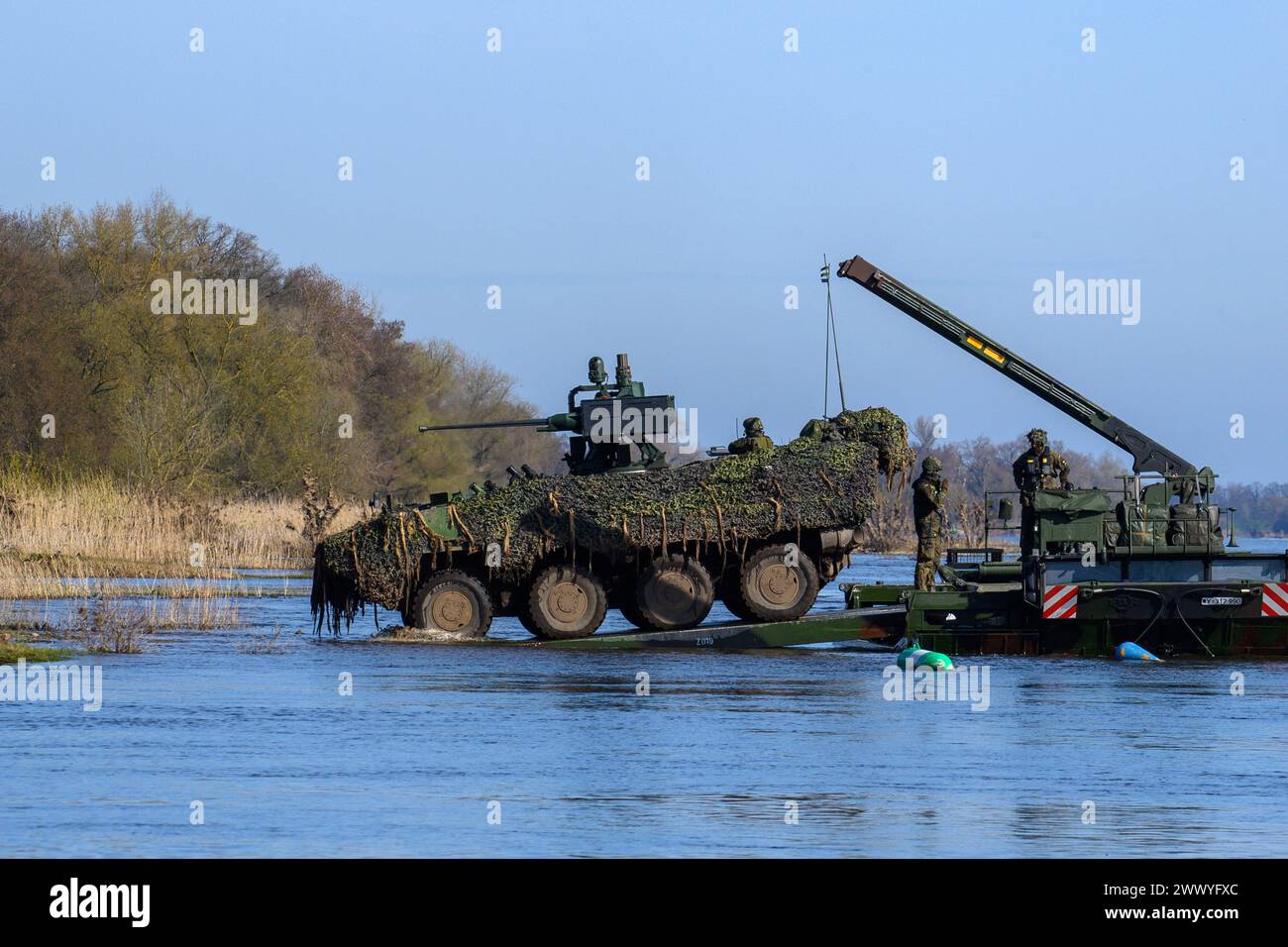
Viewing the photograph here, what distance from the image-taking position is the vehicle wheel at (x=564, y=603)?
83.7ft

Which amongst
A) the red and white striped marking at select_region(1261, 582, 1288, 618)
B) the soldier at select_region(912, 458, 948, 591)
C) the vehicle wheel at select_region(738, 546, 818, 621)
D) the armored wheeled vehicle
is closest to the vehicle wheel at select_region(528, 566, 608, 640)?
the armored wheeled vehicle

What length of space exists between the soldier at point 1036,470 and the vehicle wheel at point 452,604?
6.47 meters

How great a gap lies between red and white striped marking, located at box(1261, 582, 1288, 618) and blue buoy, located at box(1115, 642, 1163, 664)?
4.20 feet

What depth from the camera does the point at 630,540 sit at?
81.9 ft

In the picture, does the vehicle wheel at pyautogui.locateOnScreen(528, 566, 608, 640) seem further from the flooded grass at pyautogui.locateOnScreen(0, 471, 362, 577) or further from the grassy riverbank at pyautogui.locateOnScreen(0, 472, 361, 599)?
the flooded grass at pyautogui.locateOnScreen(0, 471, 362, 577)

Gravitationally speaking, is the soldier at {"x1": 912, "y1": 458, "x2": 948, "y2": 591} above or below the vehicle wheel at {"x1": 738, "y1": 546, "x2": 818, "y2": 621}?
above

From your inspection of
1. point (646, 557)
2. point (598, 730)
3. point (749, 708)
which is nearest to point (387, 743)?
point (598, 730)

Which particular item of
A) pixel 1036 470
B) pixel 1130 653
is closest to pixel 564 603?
pixel 1036 470

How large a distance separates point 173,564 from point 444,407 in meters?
52.8

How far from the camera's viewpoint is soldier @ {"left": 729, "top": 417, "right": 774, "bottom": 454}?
25766mm

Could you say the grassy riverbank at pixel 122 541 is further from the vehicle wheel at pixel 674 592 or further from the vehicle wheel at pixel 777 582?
the vehicle wheel at pixel 777 582

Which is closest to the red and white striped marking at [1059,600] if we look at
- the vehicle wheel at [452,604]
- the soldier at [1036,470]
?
the soldier at [1036,470]

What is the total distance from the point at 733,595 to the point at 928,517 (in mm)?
2547

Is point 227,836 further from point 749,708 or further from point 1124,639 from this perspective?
point 1124,639
